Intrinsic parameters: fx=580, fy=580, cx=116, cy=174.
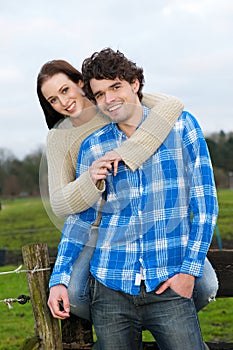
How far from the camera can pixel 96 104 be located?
2.75 meters

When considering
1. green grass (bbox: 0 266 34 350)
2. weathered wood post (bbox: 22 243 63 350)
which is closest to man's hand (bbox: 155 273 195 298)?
weathered wood post (bbox: 22 243 63 350)

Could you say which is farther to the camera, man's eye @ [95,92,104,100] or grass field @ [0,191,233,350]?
grass field @ [0,191,233,350]

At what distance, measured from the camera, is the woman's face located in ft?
9.16

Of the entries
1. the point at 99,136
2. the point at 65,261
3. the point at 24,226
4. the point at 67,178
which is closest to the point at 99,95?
the point at 99,136

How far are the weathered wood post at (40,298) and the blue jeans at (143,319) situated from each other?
1.13 feet

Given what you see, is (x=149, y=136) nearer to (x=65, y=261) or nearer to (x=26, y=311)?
(x=65, y=261)

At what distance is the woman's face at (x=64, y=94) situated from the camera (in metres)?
2.79

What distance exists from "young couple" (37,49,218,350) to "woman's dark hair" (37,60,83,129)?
18cm

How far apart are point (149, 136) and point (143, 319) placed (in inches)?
31.8

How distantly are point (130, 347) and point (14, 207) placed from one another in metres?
36.1

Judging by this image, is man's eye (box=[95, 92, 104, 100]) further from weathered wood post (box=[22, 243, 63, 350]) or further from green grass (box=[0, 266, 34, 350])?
green grass (box=[0, 266, 34, 350])

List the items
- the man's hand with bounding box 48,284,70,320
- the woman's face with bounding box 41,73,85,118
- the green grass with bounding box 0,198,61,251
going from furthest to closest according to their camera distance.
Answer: the green grass with bounding box 0,198,61,251 < the woman's face with bounding box 41,73,85,118 < the man's hand with bounding box 48,284,70,320

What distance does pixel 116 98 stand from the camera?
2535 mm

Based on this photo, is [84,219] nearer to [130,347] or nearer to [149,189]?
[149,189]
